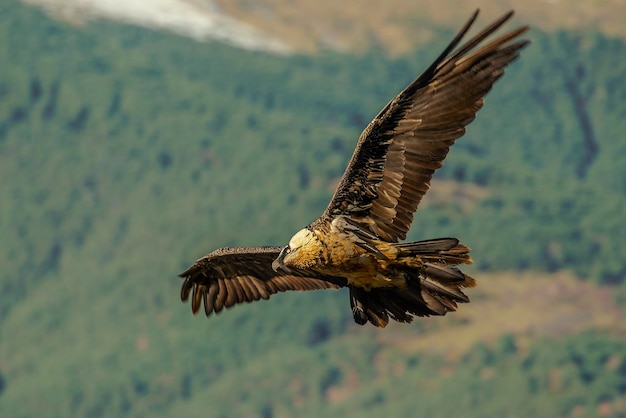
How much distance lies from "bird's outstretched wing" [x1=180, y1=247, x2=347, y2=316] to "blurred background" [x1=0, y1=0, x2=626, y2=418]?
124646mm

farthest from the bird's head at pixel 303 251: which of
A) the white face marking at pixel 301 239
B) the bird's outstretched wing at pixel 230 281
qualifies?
the bird's outstretched wing at pixel 230 281

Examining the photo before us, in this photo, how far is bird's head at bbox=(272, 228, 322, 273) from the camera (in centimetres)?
1781

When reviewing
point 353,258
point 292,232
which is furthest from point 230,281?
point 292,232

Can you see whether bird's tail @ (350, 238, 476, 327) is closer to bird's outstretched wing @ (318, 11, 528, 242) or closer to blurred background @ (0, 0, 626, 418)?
bird's outstretched wing @ (318, 11, 528, 242)

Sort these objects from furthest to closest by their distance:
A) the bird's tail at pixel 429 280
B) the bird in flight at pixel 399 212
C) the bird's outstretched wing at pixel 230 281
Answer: the bird's outstretched wing at pixel 230 281 < the bird's tail at pixel 429 280 < the bird in flight at pixel 399 212

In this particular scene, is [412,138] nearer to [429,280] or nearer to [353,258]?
[353,258]

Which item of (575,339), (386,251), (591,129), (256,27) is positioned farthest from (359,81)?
(386,251)

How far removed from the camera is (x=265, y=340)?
176 meters

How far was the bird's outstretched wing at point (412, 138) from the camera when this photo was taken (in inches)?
654

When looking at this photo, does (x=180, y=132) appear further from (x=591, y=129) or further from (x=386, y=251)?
(x=386, y=251)

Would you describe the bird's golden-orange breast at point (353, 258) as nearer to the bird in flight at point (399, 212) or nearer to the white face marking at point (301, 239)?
the bird in flight at point (399, 212)

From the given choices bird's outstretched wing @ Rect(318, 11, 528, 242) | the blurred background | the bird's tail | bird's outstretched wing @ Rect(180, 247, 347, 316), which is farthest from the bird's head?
the blurred background

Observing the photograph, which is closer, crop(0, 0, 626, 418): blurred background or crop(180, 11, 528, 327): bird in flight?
crop(180, 11, 528, 327): bird in flight

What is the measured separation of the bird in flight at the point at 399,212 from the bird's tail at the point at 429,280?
1 centimetres
